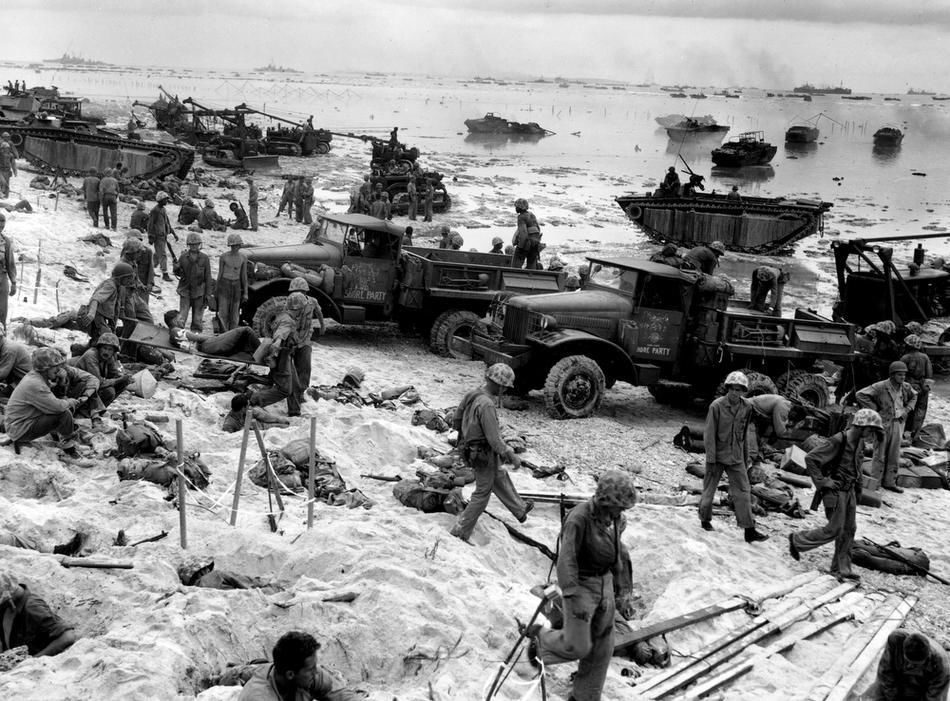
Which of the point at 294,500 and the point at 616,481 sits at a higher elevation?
the point at 616,481

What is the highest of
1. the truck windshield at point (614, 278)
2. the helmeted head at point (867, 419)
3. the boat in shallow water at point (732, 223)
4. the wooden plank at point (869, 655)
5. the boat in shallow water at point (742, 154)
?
the boat in shallow water at point (742, 154)

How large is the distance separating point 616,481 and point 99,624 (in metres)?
3.27

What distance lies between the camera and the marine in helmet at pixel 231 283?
14531 millimetres

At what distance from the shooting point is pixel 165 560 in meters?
7.26

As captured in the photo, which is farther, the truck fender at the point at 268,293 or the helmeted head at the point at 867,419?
the truck fender at the point at 268,293

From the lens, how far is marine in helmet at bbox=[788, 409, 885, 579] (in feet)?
29.0

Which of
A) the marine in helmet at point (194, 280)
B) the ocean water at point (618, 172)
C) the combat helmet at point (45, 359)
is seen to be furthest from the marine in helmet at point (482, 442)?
the ocean water at point (618, 172)

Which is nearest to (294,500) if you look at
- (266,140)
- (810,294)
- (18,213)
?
(18,213)

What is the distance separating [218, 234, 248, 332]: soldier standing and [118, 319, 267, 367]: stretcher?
2.16m

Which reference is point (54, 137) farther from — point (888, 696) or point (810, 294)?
point (888, 696)

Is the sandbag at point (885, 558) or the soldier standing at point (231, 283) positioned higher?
the soldier standing at point (231, 283)

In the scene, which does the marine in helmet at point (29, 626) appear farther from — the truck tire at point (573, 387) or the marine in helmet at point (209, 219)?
the marine in helmet at point (209, 219)

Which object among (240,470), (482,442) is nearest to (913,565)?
(482,442)

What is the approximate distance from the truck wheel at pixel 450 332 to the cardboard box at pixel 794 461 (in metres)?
5.61
